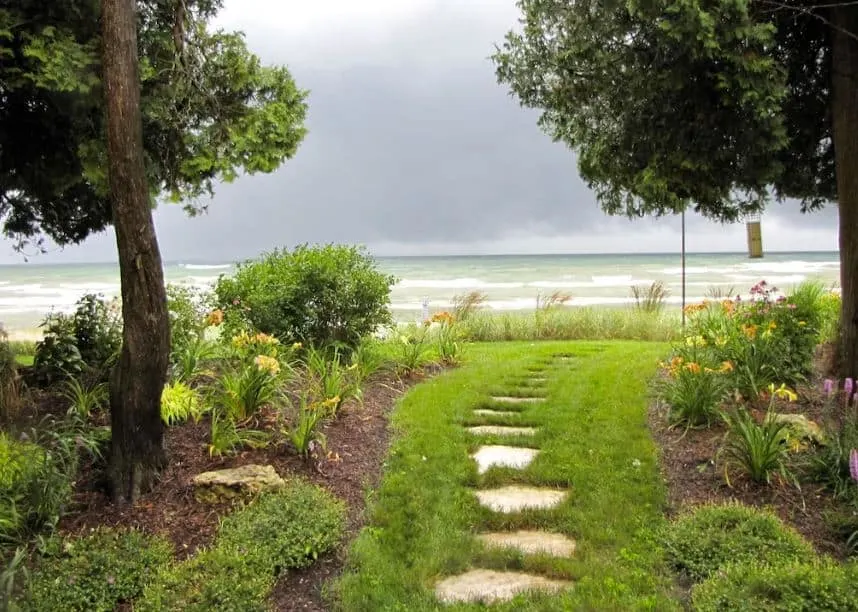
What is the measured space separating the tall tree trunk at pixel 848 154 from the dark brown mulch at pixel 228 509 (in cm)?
385

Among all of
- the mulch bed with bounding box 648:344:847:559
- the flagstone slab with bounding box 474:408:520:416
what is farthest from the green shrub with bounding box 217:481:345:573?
the flagstone slab with bounding box 474:408:520:416

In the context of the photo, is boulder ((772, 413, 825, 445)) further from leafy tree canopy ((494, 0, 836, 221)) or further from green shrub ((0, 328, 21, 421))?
green shrub ((0, 328, 21, 421))

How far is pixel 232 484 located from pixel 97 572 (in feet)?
2.67

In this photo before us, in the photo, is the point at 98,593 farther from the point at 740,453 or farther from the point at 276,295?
the point at 276,295

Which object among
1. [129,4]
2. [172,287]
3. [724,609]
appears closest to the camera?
[724,609]

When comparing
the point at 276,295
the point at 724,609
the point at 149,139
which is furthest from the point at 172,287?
the point at 724,609

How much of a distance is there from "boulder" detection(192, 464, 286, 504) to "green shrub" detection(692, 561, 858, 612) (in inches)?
90.7

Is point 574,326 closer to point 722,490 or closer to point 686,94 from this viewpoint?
point 686,94

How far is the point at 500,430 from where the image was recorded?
16.6 ft

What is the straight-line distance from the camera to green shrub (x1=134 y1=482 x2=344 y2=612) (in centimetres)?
268

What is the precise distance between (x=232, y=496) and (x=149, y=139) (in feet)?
11.3

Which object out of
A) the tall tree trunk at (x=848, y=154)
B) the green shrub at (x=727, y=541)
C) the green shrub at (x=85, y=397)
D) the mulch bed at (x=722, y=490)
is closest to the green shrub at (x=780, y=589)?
the green shrub at (x=727, y=541)

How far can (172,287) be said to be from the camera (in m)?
6.25

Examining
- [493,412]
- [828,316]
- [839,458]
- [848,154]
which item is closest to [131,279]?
[493,412]
